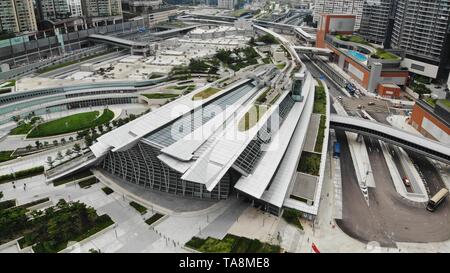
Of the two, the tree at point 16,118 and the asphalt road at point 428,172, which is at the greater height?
the tree at point 16,118

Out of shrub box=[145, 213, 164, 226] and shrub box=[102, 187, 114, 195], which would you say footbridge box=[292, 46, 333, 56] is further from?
shrub box=[145, 213, 164, 226]

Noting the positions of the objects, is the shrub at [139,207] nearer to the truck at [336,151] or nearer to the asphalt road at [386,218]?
the asphalt road at [386,218]

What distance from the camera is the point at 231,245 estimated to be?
3869 centimetres

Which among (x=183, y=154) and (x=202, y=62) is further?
(x=202, y=62)

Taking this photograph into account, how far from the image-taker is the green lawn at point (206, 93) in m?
63.2

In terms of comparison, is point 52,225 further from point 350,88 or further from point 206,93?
point 350,88

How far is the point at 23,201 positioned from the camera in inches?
1858

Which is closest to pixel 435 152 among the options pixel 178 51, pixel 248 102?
pixel 248 102

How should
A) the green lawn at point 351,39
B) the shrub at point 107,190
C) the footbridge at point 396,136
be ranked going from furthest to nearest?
the green lawn at point 351,39
the footbridge at point 396,136
the shrub at point 107,190

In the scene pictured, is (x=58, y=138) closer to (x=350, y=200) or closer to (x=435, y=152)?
(x=350, y=200)

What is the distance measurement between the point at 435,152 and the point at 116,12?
516 ft

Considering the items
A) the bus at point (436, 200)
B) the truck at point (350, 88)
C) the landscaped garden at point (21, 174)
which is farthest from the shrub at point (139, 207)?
the truck at point (350, 88)

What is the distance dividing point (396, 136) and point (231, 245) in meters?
39.6

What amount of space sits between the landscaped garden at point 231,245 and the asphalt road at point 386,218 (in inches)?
454
